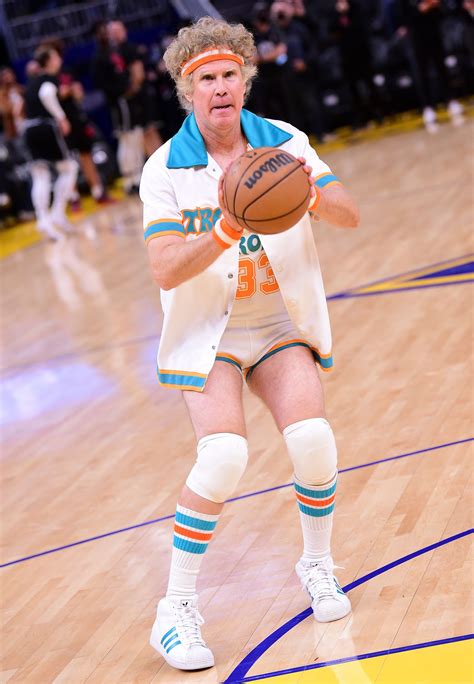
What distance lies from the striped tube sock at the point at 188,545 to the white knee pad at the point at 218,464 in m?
0.07

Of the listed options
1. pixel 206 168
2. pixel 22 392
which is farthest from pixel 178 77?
pixel 22 392

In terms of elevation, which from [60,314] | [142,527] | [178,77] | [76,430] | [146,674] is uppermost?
[178,77]

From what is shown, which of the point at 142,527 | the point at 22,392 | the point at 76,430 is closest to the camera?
the point at 142,527

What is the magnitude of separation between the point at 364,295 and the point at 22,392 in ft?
7.34

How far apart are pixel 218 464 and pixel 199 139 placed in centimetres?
97

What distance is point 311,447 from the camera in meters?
3.19

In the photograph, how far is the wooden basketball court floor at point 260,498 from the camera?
3.27 meters

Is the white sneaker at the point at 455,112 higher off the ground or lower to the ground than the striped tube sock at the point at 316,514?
lower

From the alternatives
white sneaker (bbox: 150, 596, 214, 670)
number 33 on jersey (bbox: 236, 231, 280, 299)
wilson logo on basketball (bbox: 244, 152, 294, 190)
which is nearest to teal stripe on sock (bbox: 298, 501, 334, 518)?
white sneaker (bbox: 150, 596, 214, 670)

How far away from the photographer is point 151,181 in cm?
333

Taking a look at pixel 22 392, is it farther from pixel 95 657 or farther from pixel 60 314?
pixel 95 657

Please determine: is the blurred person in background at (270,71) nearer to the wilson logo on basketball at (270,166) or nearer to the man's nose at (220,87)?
the man's nose at (220,87)

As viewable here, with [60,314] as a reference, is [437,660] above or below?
above

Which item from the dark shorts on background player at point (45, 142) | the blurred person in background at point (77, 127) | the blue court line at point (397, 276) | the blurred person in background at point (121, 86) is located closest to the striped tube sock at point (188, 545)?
the blue court line at point (397, 276)
